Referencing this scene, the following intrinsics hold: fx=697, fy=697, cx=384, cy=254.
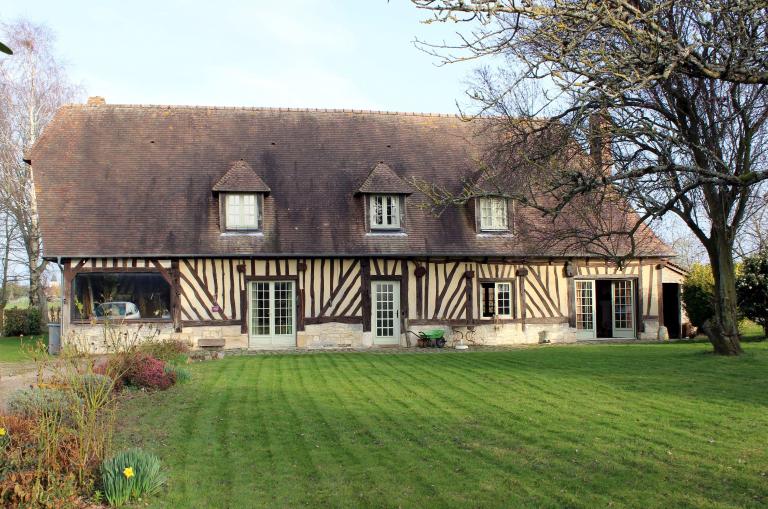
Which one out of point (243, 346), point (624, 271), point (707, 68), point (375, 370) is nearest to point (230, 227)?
point (243, 346)

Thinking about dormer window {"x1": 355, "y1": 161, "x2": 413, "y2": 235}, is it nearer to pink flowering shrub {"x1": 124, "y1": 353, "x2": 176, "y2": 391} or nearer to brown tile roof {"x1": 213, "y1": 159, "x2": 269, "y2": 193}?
brown tile roof {"x1": 213, "y1": 159, "x2": 269, "y2": 193}

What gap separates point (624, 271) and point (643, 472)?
46.2 ft

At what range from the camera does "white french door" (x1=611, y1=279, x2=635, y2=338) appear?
19312 mm

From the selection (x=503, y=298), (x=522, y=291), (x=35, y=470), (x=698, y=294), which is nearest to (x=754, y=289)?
(x=698, y=294)

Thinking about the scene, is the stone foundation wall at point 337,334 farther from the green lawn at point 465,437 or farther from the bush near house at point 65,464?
the bush near house at point 65,464

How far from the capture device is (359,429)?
7.39m

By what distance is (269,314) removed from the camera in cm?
1727

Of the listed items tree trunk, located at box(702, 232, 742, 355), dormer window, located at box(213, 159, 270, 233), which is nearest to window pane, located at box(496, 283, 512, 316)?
tree trunk, located at box(702, 232, 742, 355)

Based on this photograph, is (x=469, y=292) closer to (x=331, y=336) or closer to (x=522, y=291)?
(x=522, y=291)

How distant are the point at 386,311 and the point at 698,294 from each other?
27.2 ft

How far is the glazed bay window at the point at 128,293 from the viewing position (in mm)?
17500

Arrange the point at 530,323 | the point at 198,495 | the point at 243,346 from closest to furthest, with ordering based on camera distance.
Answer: the point at 198,495 → the point at 243,346 → the point at 530,323

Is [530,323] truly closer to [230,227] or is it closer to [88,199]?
[230,227]

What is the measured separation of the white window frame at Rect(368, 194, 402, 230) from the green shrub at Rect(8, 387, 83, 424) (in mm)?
11032
